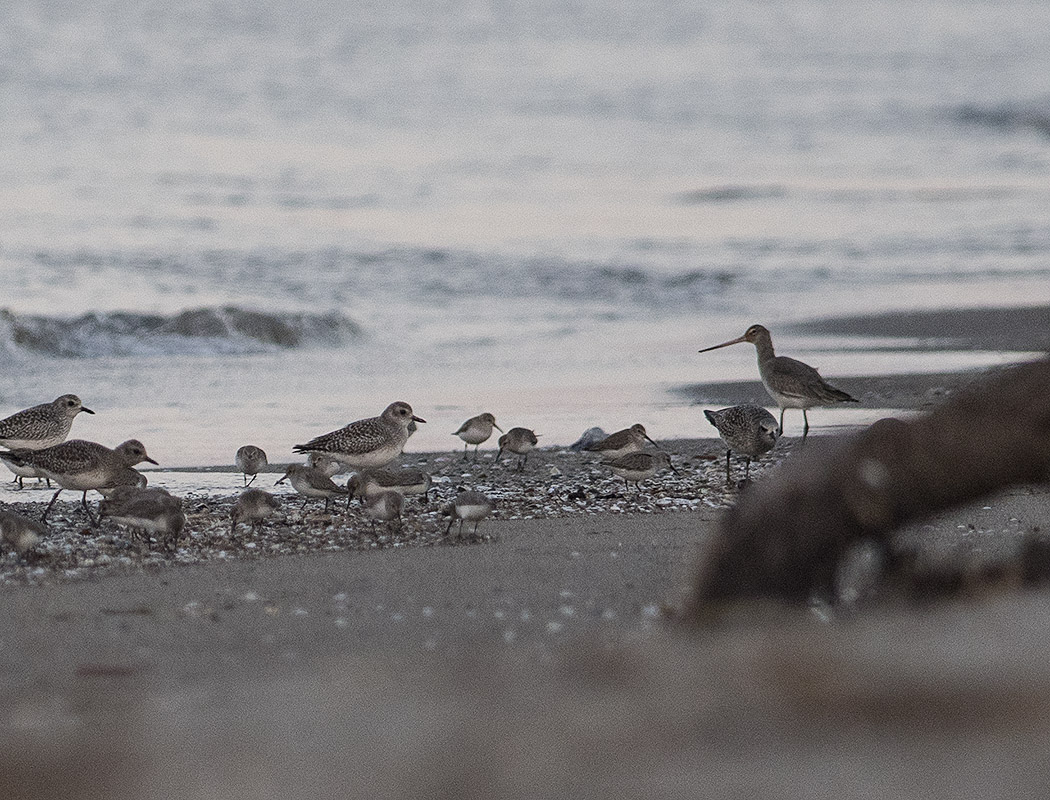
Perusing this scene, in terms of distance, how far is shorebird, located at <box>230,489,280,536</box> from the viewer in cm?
715

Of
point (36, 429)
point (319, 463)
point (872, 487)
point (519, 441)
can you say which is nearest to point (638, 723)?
point (872, 487)

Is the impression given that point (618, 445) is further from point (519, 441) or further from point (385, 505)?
point (385, 505)

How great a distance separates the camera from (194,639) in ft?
16.6

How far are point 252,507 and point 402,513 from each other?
0.88 metres

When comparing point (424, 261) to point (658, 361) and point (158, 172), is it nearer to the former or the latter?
point (658, 361)

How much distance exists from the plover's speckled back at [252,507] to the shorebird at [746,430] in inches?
108

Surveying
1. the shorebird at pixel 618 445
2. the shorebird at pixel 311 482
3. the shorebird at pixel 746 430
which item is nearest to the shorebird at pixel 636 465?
the shorebird at pixel 618 445

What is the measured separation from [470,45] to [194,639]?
43.4 meters

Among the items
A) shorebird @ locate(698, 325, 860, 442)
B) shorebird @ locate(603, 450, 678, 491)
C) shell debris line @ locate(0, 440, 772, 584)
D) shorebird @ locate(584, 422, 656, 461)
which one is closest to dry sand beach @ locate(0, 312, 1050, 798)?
shell debris line @ locate(0, 440, 772, 584)

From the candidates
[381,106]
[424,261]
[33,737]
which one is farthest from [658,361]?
[381,106]

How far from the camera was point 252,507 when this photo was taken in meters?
7.16

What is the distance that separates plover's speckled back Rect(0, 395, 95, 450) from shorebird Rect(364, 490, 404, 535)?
2.50 meters

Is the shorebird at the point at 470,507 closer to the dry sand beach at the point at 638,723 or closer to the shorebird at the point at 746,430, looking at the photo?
the shorebird at the point at 746,430

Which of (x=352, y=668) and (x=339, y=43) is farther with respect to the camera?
(x=339, y=43)
